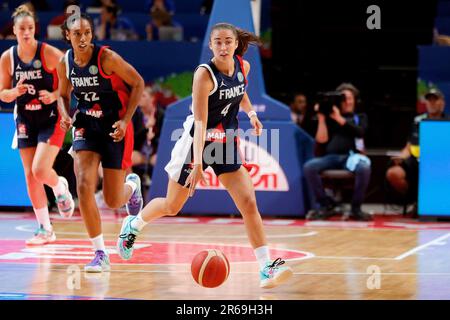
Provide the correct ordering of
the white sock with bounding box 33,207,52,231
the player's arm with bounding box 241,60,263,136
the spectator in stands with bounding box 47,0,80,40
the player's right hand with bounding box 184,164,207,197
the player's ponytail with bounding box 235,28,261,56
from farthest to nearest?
the spectator in stands with bounding box 47,0,80,40, the white sock with bounding box 33,207,52,231, the player's arm with bounding box 241,60,263,136, the player's ponytail with bounding box 235,28,261,56, the player's right hand with bounding box 184,164,207,197

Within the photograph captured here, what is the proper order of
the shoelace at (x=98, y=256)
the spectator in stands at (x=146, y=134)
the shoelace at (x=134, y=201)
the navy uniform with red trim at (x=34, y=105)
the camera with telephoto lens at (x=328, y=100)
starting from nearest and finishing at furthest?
the shoelace at (x=98, y=256)
the shoelace at (x=134, y=201)
the navy uniform with red trim at (x=34, y=105)
the camera with telephoto lens at (x=328, y=100)
the spectator in stands at (x=146, y=134)

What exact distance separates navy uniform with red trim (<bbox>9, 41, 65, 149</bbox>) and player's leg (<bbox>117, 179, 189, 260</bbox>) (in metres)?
1.77

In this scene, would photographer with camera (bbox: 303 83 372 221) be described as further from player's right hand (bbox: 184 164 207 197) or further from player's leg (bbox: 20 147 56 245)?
player's right hand (bbox: 184 164 207 197)

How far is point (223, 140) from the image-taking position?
7926mm

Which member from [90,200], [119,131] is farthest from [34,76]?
[90,200]

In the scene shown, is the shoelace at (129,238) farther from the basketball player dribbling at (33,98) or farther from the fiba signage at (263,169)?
the fiba signage at (263,169)

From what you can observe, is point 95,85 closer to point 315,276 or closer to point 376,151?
point 315,276

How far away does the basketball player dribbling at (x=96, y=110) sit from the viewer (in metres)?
8.46

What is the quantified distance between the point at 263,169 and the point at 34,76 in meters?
3.71

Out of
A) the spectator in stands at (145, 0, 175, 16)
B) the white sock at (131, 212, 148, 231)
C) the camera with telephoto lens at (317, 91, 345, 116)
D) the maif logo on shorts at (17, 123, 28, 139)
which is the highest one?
the spectator in stands at (145, 0, 175, 16)

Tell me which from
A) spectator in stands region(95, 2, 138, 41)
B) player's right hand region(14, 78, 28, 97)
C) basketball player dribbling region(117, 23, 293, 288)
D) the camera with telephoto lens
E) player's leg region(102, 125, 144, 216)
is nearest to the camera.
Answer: basketball player dribbling region(117, 23, 293, 288)

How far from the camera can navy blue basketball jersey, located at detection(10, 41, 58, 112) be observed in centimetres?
1020

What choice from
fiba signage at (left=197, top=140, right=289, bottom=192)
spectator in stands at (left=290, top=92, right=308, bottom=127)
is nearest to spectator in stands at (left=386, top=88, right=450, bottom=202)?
fiba signage at (left=197, top=140, right=289, bottom=192)

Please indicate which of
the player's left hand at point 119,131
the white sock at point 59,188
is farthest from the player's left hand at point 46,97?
the player's left hand at point 119,131
